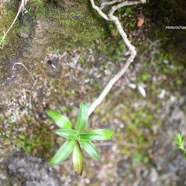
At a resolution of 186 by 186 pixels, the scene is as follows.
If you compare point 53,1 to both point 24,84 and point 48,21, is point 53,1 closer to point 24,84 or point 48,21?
point 48,21

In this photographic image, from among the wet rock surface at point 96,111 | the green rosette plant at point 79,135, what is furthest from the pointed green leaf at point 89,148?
the wet rock surface at point 96,111

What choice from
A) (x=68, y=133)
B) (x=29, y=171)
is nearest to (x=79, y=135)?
(x=68, y=133)

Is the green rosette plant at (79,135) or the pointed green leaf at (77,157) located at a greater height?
the green rosette plant at (79,135)

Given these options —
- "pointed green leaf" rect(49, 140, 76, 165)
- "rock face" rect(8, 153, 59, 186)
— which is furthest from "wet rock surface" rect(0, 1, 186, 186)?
"pointed green leaf" rect(49, 140, 76, 165)

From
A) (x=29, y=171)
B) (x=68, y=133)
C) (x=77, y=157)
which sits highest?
(x=68, y=133)

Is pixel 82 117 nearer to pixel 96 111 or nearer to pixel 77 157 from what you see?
pixel 77 157

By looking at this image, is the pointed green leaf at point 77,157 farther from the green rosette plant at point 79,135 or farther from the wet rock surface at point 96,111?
the wet rock surface at point 96,111

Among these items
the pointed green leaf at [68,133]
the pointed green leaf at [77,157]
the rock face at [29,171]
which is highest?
the pointed green leaf at [68,133]

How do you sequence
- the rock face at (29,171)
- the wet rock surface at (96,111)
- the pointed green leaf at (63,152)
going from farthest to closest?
the rock face at (29,171) → the wet rock surface at (96,111) → the pointed green leaf at (63,152)

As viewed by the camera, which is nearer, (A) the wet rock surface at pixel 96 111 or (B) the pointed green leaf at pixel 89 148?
(B) the pointed green leaf at pixel 89 148

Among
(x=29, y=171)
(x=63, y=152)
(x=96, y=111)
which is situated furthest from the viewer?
(x=96, y=111)

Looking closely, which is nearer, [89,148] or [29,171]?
[89,148]
